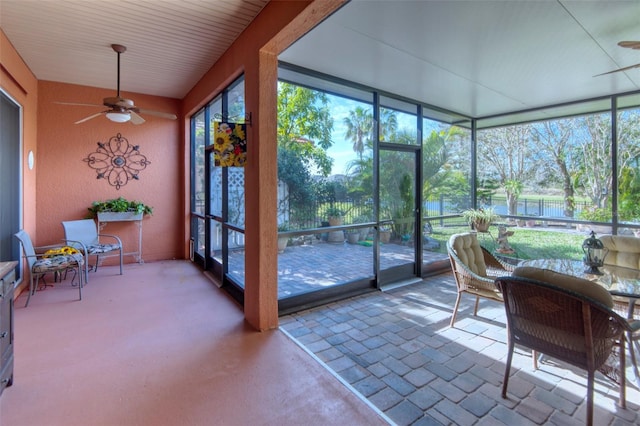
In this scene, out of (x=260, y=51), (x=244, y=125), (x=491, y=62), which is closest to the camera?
(x=260, y=51)

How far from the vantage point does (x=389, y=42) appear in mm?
2904

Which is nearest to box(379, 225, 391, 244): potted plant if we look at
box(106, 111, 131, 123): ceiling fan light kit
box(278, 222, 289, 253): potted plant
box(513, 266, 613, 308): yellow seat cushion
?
box(278, 222, 289, 253): potted plant

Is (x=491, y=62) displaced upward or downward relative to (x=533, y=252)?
upward

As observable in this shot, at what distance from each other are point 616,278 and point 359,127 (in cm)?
292

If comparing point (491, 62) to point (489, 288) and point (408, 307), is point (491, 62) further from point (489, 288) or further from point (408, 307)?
point (408, 307)

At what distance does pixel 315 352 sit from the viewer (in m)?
2.55

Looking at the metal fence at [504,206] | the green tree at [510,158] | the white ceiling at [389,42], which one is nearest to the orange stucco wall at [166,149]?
the white ceiling at [389,42]

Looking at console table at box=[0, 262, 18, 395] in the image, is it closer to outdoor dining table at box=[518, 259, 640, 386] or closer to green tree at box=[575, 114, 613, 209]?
outdoor dining table at box=[518, 259, 640, 386]

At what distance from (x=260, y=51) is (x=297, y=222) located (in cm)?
179

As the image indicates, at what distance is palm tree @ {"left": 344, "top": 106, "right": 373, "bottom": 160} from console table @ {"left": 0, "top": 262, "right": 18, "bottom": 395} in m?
3.32

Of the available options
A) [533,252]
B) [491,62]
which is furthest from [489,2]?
[533,252]

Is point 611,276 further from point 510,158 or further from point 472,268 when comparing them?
point 510,158

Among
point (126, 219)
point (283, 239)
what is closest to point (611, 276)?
point (283, 239)

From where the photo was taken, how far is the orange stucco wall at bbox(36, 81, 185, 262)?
454 cm
